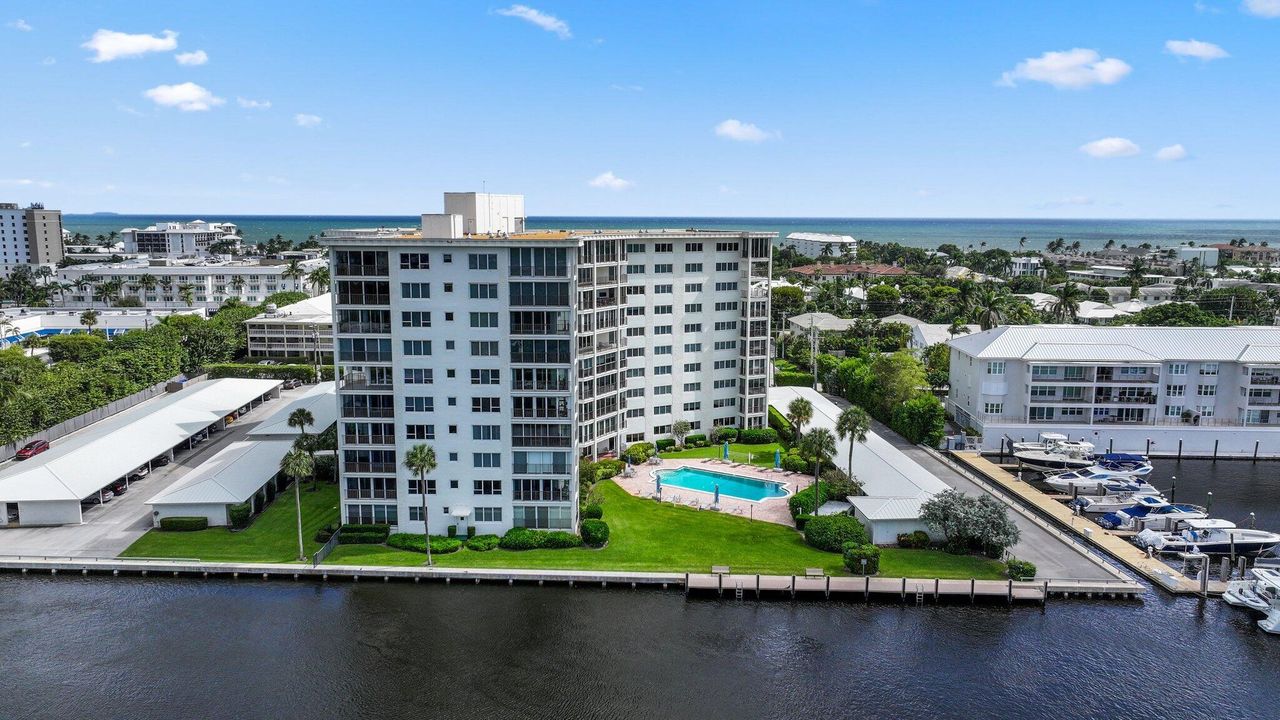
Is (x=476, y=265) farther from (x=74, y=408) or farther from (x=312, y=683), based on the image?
(x=74, y=408)

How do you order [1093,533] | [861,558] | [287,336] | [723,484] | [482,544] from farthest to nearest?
[287,336], [723,484], [1093,533], [482,544], [861,558]

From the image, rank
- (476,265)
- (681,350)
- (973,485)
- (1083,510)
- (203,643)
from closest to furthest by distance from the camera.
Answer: (203,643), (476,265), (1083,510), (973,485), (681,350)

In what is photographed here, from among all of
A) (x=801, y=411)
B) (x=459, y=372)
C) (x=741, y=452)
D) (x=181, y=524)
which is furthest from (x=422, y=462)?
(x=741, y=452)

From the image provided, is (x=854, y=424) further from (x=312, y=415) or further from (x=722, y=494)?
(x=312, y=415)

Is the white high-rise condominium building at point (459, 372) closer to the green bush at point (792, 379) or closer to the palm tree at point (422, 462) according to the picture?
the palm tree at point (422, 462)

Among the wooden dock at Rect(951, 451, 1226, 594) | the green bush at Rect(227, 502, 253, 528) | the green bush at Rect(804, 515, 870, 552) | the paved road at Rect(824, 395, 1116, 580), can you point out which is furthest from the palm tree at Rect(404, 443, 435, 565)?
the wooden dock at Rect(951, 451, 1226, 594)

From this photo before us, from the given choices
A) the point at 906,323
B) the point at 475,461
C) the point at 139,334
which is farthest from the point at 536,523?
the point at 906,323

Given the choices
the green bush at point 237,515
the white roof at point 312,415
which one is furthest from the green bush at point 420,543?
the white roof at point 312,415
